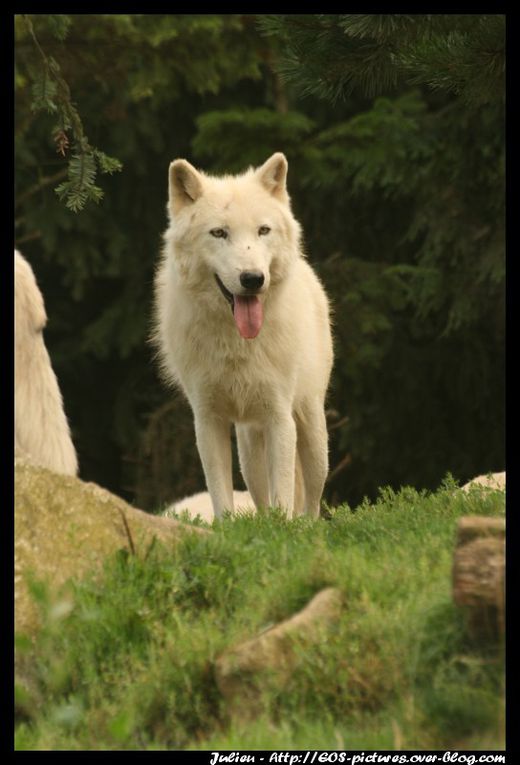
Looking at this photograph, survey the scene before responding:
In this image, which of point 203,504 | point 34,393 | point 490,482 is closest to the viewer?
point 34,393

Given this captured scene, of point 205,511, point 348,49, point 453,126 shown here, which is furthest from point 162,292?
point 453,126

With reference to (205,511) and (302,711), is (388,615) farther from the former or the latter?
(205,511)

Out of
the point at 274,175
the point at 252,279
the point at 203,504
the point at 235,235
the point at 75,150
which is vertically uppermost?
the point at 75,150

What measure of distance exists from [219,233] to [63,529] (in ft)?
8.29

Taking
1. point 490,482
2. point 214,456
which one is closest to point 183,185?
point 214,456

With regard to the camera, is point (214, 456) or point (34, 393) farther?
point (214, 456)

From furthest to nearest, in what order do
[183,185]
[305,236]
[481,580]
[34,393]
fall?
[305,236]
[183,185]
[34,393]
[481,580]

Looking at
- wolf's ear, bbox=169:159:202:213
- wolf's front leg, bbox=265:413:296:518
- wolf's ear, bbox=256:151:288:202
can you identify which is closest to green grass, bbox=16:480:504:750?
wolf's front leg, bbox=265:413:296:518

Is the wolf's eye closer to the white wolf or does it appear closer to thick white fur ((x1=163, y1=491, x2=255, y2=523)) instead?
the white wolf

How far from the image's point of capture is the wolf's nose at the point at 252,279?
23.8 feet

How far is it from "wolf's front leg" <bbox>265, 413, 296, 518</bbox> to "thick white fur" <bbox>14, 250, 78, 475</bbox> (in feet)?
6.20

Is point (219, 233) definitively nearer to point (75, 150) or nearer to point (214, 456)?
point (75, 150)

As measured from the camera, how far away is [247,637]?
4945mm

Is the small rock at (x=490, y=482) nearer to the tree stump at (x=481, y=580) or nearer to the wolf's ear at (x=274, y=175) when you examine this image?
the wolf's ear at (x=274, y=175)
